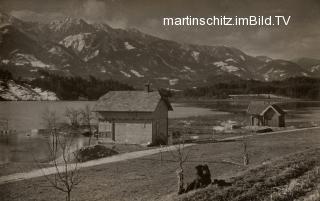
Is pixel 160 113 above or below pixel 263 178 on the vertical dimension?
above

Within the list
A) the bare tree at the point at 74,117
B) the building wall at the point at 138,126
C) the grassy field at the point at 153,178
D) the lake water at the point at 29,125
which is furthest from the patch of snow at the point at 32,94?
the grassy field at the point at 153,178

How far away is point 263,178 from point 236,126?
118 ft

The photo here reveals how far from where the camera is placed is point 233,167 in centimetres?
2095

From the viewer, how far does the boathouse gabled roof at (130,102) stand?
32000 mm

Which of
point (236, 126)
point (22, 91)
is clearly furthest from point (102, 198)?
point (22, 91)

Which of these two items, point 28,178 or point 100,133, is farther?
point 100,133

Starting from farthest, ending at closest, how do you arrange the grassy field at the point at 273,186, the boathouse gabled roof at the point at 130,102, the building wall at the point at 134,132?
the boathouse gabled roof at the point at 130,102 → the building wall at the point at 134,132 → the grassy field at the point at 273,186

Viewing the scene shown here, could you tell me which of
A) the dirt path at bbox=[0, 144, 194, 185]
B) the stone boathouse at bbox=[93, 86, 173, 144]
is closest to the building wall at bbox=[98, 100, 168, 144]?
the stone boathouse at bbox=[93, 86, 173, 144]

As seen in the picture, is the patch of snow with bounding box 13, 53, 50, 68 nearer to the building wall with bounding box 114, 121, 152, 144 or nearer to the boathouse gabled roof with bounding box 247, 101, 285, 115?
the boathouse gabled roof with bounding box 247, 101, 285, 115

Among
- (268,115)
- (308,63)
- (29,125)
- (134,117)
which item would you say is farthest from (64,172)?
(29,125)

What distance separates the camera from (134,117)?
1262 inches

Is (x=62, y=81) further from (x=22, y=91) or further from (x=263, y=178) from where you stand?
(x=263, y=178)

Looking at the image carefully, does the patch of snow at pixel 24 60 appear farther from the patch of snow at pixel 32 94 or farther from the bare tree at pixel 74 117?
the bare tree at pixel 74 117

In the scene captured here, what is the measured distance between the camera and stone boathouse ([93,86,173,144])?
3164cm
